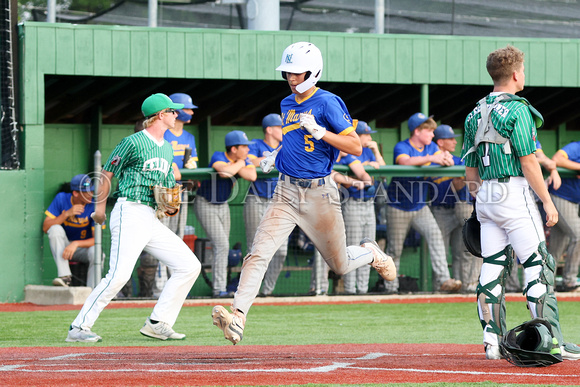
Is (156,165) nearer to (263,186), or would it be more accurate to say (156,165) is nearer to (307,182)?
(307,182)

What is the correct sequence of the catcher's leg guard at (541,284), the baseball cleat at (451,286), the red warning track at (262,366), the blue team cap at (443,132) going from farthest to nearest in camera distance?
the blue team cap at (443,132), the baseball cleat at (451,286), the catcher's leg guard at (541,284), the red warning track at (262,366)

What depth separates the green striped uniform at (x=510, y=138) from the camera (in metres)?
5.73

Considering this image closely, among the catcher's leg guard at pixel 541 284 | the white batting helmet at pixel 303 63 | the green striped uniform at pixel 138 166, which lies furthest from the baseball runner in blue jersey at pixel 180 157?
the catcher's leg guard at pixel 541 284

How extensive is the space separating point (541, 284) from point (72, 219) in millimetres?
7482

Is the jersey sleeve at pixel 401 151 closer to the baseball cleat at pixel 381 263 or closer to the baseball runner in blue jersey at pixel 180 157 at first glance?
the baseball runner in blue jersey at pixel 180 157

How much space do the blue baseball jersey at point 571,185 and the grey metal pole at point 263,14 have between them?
4.35 meters

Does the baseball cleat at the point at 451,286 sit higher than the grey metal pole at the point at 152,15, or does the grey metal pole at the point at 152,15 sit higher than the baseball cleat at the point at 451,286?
the grey metal pole at the point at 152,15

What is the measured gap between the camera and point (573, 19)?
1400 centimetres

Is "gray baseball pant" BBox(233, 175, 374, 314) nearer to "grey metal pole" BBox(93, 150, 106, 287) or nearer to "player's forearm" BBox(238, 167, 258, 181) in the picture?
"player's forearm" BBox(238, 167, 258, 181)

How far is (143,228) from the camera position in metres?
7.49

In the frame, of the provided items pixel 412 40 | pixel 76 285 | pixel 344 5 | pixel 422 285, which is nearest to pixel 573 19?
pixel 412 40

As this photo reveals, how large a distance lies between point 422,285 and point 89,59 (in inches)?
213

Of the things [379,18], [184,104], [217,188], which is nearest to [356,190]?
[217,188]

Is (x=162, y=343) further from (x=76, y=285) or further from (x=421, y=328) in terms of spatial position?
(x=76, y=285)
